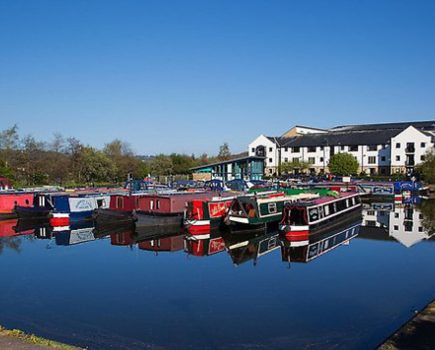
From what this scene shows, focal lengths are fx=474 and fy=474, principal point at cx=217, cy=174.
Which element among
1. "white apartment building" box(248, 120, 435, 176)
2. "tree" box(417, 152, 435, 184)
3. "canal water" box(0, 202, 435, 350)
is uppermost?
"white apartment building" box(248, 120, 435, 176)

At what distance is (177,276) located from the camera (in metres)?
17.2

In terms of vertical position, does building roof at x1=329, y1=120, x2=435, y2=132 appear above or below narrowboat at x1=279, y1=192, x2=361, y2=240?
above

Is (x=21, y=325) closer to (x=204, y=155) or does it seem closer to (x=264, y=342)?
(x=264, y=342)

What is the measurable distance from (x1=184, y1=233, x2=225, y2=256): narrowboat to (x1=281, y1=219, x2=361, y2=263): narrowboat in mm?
3082

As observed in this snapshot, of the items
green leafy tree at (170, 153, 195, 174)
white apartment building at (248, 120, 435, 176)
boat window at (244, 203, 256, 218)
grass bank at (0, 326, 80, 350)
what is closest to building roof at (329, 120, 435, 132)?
white apartment building at (248, 120, 435, 176)

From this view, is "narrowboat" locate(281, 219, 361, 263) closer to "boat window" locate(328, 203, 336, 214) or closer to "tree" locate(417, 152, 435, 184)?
"boat window" locate(328, 203, 336, 214)

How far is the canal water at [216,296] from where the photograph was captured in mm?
11094

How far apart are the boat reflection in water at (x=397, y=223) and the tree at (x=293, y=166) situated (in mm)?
28376

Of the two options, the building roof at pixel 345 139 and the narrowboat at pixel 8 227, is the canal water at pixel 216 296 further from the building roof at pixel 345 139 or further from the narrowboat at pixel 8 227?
the building roof at pixel 345 139

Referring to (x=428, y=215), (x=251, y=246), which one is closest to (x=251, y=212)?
(x=251, y=246)

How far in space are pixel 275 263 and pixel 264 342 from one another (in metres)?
8.48

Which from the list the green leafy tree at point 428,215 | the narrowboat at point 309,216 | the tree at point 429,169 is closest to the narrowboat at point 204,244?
the narrowboat at point 309,216

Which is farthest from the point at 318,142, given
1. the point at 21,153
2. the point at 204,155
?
the point at 21,153

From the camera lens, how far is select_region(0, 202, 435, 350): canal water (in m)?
11.1
